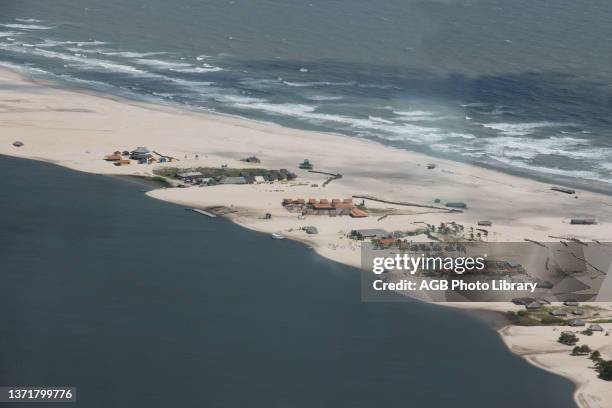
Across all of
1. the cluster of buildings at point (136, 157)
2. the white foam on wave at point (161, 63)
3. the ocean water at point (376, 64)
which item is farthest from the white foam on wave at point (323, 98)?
the cluster of buildings at point (136, 157)

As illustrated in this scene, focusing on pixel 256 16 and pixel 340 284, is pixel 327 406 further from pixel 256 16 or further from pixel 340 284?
pixel 256 16

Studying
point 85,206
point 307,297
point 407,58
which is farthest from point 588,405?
point 407,58

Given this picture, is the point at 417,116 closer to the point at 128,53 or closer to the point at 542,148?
the point at 542,148

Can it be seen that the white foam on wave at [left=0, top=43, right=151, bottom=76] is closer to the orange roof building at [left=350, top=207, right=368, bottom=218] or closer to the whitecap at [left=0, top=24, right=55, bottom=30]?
the whitecap at [left=0, top=24, right=55, bottom=30]

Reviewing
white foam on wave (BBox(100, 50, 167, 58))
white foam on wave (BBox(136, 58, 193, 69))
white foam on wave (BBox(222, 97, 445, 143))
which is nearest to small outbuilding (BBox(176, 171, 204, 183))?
white foam on wave (BBox(222, 97, 445, 143))

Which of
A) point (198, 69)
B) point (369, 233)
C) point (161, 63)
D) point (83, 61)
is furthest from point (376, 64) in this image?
point (369, 233)
